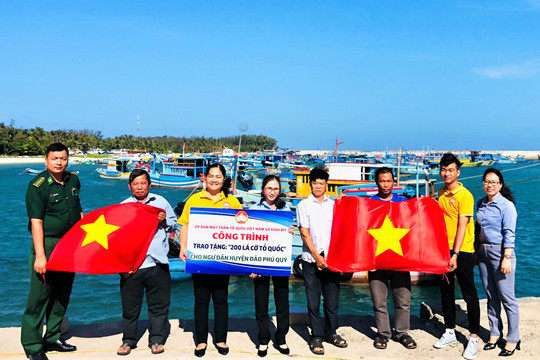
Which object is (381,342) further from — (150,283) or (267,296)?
(150,283)

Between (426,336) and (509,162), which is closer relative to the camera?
(426,336)

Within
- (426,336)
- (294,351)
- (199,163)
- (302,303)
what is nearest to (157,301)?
(294,351)

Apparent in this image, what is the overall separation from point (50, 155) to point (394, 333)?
4106 mm

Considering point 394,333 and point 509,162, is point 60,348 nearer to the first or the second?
point 394,333

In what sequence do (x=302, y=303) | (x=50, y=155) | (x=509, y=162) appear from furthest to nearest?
(x=509, y=162) < (x=302, y=303) < (x=50, y=155)

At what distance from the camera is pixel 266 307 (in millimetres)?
4969

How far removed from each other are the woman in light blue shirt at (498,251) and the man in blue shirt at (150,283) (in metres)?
3.30

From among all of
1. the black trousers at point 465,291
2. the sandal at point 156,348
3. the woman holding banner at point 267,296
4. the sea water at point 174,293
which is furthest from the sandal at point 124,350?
the black trousers at point 465,291

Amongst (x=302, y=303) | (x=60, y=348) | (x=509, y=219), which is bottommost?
(x=302, y=303)

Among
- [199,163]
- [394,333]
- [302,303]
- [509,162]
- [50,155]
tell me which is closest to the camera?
[50,155]

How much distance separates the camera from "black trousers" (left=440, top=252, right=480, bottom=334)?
4.97 metres

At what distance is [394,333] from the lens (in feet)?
17.5

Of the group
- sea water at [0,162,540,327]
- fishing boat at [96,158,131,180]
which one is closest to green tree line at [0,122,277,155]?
fishing boat at [96,158,131,180]

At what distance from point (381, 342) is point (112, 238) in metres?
3.03
